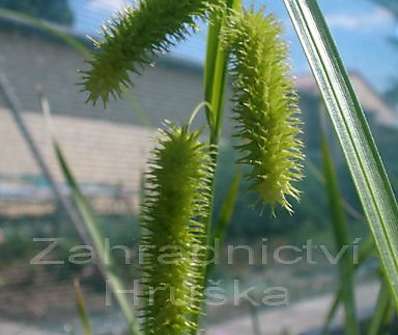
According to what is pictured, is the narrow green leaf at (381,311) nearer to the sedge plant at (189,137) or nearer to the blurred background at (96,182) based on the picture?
the sedge plant at (189,137)

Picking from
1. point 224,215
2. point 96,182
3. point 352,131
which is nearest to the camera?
point 352,131

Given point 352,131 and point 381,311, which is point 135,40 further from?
point 381,311

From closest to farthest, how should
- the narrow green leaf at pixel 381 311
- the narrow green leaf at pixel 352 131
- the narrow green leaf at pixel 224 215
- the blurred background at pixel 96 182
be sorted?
the narrow green leaf at pixel 352 131 → the narrow green leaf at pixel 224 215 → the narrow green leaf at pixel 381 311 → the blurred background at pixel 96 182

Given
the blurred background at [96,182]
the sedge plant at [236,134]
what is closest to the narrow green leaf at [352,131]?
the sedge plant at [236,134]

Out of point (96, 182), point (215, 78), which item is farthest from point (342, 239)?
point (96, 182)

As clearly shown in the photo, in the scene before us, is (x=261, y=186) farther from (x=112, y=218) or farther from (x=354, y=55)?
(x=354, y=55)

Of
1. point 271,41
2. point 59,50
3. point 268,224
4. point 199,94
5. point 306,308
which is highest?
point 59,50

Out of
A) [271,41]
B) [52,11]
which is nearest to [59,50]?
[52,11]
